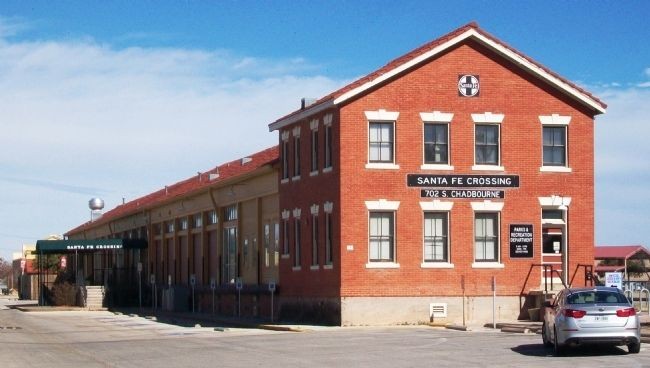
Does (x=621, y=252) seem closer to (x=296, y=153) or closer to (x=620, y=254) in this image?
(x=620, y=254)

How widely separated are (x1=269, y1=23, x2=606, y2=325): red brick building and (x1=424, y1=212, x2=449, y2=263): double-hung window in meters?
0.03

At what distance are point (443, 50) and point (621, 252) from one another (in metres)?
54.0

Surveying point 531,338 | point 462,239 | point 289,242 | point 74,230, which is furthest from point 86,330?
point 74,230

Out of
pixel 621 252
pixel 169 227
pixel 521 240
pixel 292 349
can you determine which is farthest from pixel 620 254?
pixel 292 349

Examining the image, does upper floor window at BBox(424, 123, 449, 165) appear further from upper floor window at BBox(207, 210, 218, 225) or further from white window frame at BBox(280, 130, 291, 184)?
upper floor window at BBox(207, 210, 218, 225)

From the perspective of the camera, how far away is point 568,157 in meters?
39.6

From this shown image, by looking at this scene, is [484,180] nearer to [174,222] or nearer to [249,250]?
[249,250]

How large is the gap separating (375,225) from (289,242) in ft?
20.1

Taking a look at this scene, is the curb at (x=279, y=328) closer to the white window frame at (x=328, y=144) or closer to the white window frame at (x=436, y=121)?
the white window frame at (x=328, y=144)

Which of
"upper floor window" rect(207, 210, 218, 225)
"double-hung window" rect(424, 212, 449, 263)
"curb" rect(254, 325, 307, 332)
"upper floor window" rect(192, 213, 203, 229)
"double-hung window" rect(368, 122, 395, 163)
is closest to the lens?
"curb" rect(254, 325, 307, 332)

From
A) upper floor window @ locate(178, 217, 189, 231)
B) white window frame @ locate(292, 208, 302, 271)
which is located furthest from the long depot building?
upper floor window @ locate(178, 217, 189, 231)

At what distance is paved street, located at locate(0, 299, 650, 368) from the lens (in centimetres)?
2362

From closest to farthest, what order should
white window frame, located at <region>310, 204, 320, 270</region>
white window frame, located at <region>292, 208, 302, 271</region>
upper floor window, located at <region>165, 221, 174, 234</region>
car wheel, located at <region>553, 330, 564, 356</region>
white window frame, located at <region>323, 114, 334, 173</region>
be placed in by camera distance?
car wheel, located at <region>553, 330, 564, 356</region> < white window frame, located at <region>323, 114, 334, 173</region> < white window frame, located at <region>310, 204, 320, 270</region> < white window frame, located at <region>292, 208, 302, 271</region> < upper floor window, located at <region>165, 221, 174, 234</region>

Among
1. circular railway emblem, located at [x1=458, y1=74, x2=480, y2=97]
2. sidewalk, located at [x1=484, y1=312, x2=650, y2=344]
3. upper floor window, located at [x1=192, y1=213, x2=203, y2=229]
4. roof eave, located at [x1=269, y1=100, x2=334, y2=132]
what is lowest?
sidewalk, located at [x1=484, y1=312, x2=650, y2=344]
